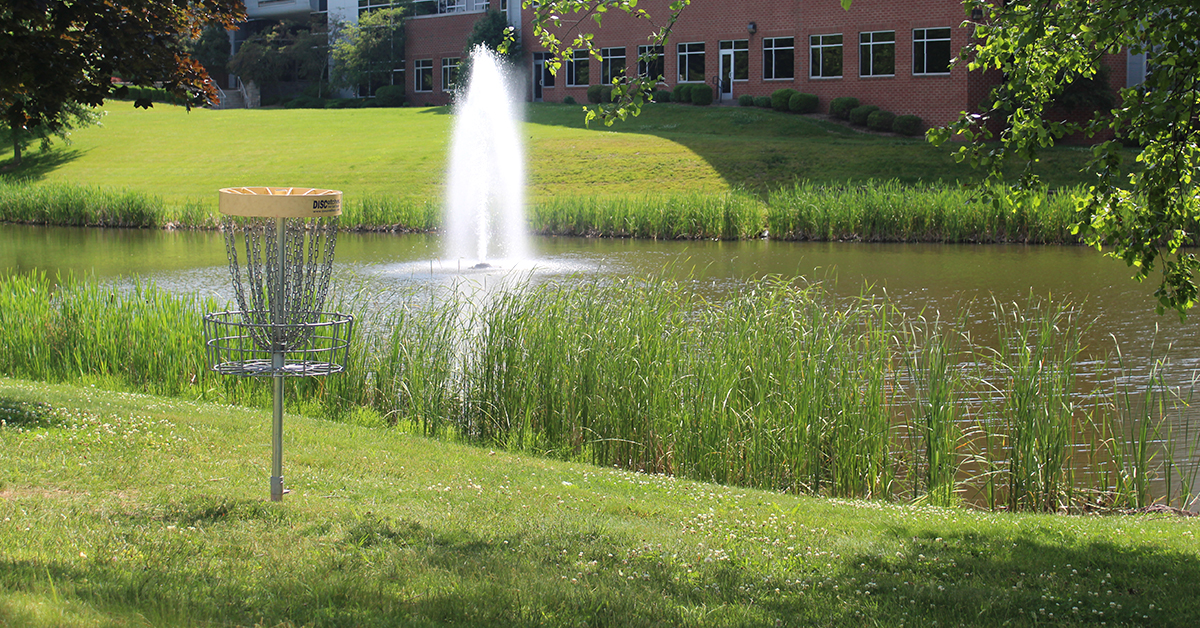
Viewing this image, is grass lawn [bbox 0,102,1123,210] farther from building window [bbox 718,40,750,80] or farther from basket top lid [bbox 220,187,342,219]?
basket top lid [bbox 220,187,342,219]

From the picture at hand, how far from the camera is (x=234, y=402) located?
392 inches

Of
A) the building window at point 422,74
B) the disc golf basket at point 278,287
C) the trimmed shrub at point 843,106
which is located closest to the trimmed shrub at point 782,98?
the trimmed shrub at point 843,106

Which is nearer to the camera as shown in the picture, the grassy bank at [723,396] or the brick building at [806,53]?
the grassy bank at [723,396]

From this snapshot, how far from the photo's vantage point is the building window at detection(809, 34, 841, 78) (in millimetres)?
44750

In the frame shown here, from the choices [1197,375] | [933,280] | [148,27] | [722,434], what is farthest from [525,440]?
[933,280]

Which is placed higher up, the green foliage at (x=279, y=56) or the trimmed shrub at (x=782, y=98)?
the green foliage at (x=279, y=56)

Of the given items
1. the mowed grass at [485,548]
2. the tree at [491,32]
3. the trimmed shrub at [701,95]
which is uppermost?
the tree at [491,32]

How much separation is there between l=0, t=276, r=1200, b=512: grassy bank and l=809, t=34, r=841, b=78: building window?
3568 cm

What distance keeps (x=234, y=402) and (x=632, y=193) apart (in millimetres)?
23155

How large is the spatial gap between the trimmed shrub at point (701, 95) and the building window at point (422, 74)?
19047 mm

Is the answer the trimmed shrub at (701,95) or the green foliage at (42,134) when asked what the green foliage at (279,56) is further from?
the trimmed shrub at (701,95)

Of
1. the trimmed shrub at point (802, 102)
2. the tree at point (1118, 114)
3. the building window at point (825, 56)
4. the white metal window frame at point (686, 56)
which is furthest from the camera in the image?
the white metal window frame at point (686, 56)

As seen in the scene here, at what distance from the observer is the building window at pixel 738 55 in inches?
1877

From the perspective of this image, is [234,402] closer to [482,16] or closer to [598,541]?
[598,541]
